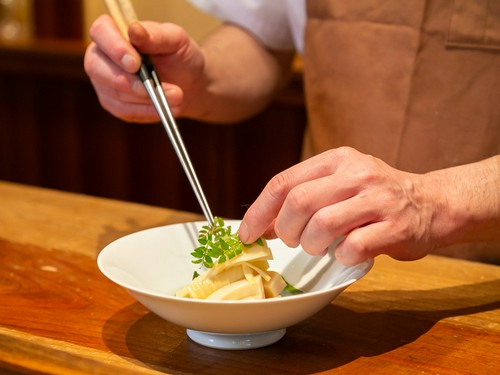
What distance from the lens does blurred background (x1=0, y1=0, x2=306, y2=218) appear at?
292 centimetres

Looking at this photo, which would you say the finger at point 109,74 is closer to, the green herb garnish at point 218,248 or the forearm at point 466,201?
the green herb garnish at point 218,248

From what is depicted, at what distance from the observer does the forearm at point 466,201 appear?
111 centimetres

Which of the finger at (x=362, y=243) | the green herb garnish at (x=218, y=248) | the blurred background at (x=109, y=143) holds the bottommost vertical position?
the blurred background at (x=109, y=143)

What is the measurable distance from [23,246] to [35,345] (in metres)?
0.42

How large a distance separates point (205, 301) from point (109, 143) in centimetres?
232

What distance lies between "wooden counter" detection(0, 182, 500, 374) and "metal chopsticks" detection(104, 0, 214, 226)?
0.21 meters

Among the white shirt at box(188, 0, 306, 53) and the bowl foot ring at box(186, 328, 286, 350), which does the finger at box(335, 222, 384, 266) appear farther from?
the white shirt at box(188, 0, 306, 53)

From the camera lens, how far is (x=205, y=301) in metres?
0.94

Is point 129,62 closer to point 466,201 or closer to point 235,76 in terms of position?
point 235,76

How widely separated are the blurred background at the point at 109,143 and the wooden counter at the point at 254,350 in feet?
4.78

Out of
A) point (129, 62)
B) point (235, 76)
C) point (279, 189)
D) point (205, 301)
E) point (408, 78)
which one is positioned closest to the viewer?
point (205, 301)

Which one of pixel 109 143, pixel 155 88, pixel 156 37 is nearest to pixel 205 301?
pixel 155 88

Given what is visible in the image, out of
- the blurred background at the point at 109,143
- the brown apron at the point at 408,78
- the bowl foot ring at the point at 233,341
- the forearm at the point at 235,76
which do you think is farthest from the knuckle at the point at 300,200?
the blurred background at the point at 109,143

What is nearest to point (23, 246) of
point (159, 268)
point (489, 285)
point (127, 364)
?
point (159, 268)
